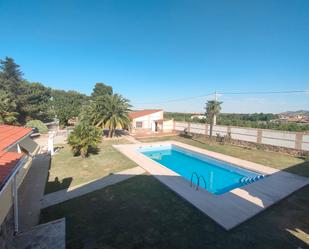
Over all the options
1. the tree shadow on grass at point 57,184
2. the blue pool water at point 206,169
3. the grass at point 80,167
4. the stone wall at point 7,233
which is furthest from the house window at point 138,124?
the stone wall at point 7,233

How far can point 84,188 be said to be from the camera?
933 centimetres

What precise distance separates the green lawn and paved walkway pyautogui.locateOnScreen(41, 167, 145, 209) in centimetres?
51

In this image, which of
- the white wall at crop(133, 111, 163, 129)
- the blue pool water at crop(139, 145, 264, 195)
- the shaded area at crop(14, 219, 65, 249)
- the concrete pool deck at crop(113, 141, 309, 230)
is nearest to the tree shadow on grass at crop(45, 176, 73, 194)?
the shaded area at crop(14, 219, 65, 249)

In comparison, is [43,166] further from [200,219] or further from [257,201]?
[257,201]

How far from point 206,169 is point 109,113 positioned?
14976mm

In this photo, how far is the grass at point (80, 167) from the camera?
406 inches

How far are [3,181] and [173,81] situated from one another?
40.9m

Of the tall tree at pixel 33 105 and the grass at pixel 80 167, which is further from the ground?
the tall tree at pixel 33 105

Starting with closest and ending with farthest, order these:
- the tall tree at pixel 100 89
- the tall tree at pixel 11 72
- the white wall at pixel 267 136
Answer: the white wall at pixel 267 136 < the tall tree at pixel 11 72 < the tall tree at pixel 100 89

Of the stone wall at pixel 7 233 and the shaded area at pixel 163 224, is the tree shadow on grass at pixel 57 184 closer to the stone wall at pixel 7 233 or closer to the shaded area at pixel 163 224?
the shaded area at pixel 163 224

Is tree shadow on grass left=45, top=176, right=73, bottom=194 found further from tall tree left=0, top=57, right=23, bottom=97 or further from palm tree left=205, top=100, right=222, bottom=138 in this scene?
tall tree left=0, top=57, right=23, bottom=97

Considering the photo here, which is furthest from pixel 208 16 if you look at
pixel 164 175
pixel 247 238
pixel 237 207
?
pixel 247 238

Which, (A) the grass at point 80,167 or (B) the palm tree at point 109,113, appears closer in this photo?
(A) the grass at point 80,167

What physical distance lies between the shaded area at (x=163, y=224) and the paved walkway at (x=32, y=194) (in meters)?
0.46
